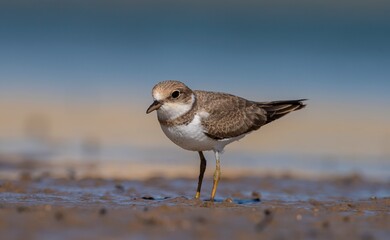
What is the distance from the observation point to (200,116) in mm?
10023

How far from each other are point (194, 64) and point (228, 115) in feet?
45.4

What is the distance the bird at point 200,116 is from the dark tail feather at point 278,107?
0.26m

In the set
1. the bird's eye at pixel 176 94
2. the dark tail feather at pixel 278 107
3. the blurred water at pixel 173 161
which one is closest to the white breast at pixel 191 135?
the bird's eye at pixel 176 94

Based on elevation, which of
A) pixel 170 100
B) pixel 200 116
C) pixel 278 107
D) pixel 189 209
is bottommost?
pixel 189 209

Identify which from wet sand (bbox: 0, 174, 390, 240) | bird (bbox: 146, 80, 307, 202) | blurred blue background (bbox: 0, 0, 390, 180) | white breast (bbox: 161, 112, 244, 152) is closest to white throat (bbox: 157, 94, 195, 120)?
bird (bbox: 146, 80, 307, 202)

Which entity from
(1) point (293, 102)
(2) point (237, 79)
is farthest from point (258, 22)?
(1) point (293, 102)

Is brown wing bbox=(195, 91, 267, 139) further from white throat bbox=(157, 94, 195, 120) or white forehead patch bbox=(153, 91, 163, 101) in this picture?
white forehead patch bbox=(153, 91, 163, 101)

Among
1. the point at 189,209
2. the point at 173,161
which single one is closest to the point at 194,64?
the point at 173,161

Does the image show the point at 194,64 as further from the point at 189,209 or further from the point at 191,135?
the point at 189,209

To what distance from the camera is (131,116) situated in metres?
17.8

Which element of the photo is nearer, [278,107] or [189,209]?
[189,209]

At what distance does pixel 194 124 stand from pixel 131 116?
8.03 metres

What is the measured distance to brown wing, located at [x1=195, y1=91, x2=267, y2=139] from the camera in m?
10.2

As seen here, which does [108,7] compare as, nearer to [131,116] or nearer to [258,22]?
[258,22]
